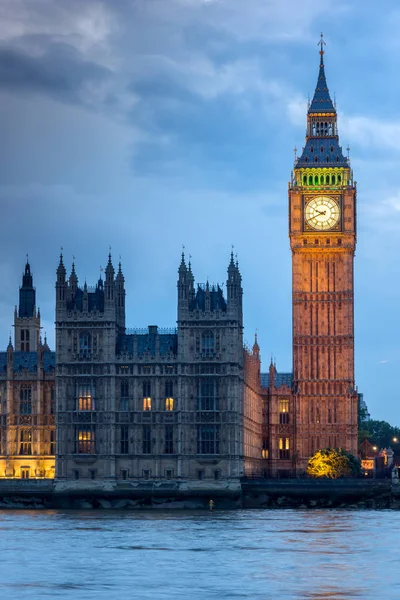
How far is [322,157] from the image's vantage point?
197875 millimetres

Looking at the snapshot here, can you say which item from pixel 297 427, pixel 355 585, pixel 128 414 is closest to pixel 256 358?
pixel 297 427

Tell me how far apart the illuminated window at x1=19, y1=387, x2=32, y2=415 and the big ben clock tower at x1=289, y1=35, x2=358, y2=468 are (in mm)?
39411

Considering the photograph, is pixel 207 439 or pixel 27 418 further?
pixel 27 418

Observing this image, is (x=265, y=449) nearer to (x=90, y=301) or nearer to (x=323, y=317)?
(x=323, y=317)

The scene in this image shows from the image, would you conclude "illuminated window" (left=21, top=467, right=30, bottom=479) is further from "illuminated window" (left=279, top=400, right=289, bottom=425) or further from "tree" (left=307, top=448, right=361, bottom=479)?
"illuminated window" (left=279, top=400, right=289, bottom=425)

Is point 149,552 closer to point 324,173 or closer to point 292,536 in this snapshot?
point 292,536

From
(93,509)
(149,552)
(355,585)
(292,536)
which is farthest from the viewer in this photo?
(93,509)

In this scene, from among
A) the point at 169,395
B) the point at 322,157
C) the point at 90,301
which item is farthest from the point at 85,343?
the point at 322,157

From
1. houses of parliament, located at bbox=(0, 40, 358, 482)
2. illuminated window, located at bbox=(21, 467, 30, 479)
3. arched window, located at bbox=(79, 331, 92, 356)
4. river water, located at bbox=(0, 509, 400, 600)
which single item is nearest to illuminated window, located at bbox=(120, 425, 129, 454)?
houses of parliament, located at bbox=(0, 40, 358, 482)

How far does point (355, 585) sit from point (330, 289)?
4799 inches

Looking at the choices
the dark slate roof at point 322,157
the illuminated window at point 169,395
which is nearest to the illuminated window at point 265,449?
the dark slate roof at point 322,157

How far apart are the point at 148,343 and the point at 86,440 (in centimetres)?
1194

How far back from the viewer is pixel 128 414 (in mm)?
152250

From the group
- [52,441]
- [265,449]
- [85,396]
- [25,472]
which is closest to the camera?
[85,396]
